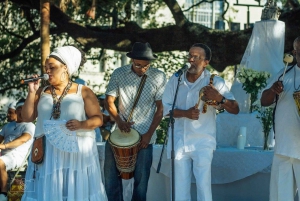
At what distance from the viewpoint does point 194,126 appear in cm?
782

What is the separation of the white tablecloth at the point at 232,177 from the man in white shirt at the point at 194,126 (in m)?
1.10

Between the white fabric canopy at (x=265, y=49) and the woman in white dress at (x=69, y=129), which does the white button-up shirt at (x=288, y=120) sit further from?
the white fabric canopy at (x=265, y=49)

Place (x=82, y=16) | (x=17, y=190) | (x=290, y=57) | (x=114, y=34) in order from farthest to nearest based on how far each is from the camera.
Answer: (x=82, y=16) → (x=114, y=34) → (x=17, y=190) → (x=290, y=57)

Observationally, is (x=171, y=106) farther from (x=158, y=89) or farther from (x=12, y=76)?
(x=12, y=76)

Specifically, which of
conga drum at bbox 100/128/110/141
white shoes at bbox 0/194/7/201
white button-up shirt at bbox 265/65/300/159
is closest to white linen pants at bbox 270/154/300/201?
white button-up shirt at bbox 265/65/300/159

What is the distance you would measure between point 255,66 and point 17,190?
149 inches

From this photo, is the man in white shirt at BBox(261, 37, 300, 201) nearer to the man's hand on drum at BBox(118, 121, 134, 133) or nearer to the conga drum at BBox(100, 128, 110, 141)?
the man's hand on drum at BBox(118, 121, 134, 133)

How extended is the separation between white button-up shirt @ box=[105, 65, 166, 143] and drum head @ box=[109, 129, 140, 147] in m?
0.13

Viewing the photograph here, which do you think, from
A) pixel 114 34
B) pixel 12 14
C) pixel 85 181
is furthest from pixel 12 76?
pixel 85 181

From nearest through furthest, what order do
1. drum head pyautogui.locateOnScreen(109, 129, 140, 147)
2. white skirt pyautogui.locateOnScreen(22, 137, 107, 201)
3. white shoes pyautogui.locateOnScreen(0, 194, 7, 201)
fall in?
white skirt pyautogui.locateOnScreen(22, 137, 107, 201) → drum head pyautogui.locateOnScreen(109, 129, 140, 147) → white shoes pyautogui.locateOnScreen(0, 194, 7, 201)

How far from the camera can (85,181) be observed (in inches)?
276

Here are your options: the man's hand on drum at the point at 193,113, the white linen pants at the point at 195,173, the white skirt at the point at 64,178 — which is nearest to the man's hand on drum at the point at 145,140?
the white linen pants at the point at 195,173

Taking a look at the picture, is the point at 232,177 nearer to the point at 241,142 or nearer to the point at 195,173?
the point at 241,142

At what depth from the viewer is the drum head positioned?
826cm
